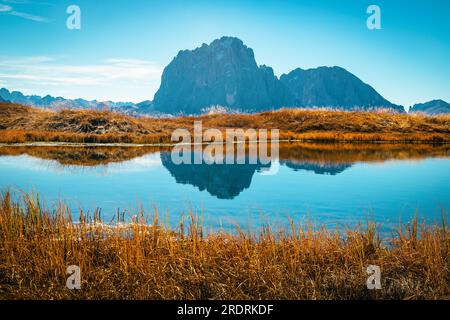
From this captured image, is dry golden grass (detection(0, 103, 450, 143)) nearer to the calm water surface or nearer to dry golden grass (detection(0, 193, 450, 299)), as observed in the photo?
the calm water surface

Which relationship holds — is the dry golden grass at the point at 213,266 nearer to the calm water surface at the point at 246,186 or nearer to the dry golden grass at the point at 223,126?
the calm water surface at the point at 246,186

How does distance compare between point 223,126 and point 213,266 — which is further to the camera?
point 223,126

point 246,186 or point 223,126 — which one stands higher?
point 223,126

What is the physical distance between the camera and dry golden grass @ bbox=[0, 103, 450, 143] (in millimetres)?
42750

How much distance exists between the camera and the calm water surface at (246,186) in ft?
43.4

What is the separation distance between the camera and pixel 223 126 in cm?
6588

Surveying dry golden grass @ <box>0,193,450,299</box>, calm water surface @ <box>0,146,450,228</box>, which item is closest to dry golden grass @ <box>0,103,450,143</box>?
calm water surface @ <box>0,146,450,228</box>

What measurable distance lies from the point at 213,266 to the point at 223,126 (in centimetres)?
5899

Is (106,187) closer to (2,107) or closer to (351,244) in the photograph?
(351,244)

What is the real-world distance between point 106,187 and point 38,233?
9.39m

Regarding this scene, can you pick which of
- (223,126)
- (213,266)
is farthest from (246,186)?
(223,126)

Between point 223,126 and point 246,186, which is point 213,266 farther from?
point 223,126

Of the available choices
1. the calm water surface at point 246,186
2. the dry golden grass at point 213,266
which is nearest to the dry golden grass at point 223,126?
the calm water surface at point 246,186

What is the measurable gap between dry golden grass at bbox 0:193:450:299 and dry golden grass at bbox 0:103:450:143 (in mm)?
34899
